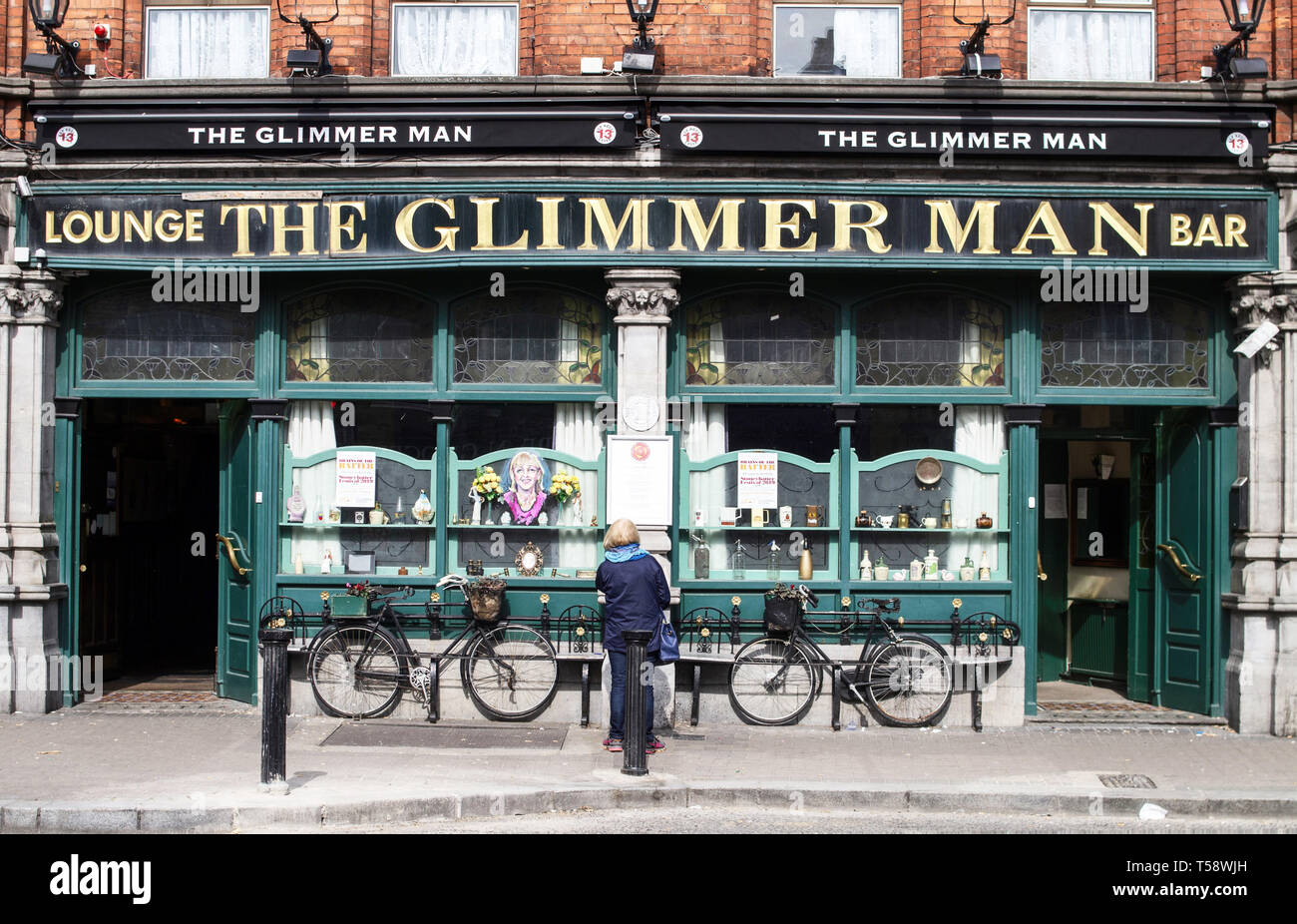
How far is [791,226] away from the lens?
420 inches

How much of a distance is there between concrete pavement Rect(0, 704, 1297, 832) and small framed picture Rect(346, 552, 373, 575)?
1.34m

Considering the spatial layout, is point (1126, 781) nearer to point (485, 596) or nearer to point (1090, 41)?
point (485, 596)

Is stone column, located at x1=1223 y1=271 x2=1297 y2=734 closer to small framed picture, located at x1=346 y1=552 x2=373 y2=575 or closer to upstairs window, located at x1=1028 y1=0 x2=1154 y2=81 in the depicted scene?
upstairs window, located at x1=1028 y1=0 x2=1154 y2=81

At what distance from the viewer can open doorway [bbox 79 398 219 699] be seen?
12.5 metres

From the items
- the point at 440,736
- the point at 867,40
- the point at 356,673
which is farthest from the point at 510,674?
the point at 867,40

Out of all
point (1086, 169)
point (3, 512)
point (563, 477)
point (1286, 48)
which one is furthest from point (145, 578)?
point (1286, 48)

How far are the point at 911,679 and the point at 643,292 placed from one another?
3.94 meters

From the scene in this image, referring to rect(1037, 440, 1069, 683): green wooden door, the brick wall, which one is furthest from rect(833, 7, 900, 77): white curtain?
rect(1037, 440, 1069, 683): green wooden door

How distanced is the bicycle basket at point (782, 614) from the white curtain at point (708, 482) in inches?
27.8

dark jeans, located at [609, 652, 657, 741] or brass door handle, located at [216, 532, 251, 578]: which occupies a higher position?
brass door handle, located at [216, 532, 251, 578]

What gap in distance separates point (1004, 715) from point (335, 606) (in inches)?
228

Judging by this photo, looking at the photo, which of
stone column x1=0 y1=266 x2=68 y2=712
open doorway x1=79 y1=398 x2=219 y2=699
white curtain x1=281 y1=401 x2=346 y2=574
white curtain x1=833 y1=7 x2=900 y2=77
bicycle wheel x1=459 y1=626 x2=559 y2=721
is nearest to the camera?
bicycle wheel x1=459 y1=626 x2=559 y2=721

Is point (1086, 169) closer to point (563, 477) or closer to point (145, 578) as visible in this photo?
point (563, 477)

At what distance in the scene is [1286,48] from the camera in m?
10.9
